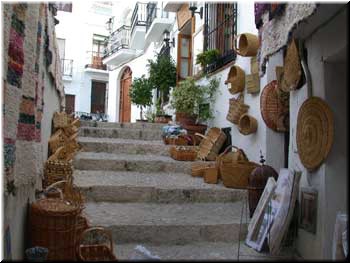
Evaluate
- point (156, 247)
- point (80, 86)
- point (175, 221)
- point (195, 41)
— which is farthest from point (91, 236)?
point (80, 86)

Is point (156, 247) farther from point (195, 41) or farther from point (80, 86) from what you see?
point (80, 86)

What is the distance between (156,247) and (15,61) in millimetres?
1749

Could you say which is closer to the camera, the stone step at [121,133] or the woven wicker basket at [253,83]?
the woven wicker basket at [253,83]

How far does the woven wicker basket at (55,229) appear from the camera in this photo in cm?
229

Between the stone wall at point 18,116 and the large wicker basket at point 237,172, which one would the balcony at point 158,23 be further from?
the stone wall at point 18,116

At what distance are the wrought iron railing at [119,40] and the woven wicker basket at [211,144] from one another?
887 centimetres

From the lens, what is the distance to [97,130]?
19.1ft

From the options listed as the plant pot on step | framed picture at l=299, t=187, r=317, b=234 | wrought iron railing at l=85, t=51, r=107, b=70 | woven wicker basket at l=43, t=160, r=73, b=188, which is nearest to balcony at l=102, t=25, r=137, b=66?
wrought iron railing at l=85, t=51, r=107, b=70

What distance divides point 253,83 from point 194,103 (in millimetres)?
1751

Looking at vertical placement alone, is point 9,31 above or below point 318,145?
above

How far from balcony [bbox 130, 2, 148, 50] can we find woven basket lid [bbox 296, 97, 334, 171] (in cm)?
986

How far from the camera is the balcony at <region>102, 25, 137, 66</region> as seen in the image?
1339cm

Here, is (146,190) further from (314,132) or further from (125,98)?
(125,98)

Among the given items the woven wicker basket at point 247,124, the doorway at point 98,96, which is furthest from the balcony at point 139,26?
the woven wicker basket at point 247,124
